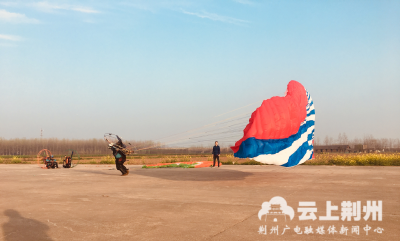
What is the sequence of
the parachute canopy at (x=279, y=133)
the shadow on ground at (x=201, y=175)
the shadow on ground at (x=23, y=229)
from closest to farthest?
the shadow on ground at (x=23, y=229) → the parachute canopy at (x=279, y=133) → the shadow on ground at (x=201, y=175)

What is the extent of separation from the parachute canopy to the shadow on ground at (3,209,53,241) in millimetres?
6809

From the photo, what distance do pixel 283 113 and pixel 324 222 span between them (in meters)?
5.99

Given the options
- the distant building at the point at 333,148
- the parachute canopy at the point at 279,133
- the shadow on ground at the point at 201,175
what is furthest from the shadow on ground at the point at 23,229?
the distant building at the point at 333,148

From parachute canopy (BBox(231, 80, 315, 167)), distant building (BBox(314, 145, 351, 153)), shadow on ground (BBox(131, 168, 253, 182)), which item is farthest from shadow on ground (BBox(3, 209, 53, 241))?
distant building (BBox(314, 145, 351, 153))

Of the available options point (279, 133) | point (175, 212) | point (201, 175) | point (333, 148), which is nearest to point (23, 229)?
point (175, 212)

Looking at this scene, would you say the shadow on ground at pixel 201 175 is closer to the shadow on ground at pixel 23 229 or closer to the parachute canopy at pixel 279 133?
the parachute canopy at pixel 279 133

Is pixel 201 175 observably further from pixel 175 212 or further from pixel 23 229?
pixel 23 229

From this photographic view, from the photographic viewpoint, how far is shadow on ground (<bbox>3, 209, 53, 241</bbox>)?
5207mm

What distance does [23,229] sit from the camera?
5.71 meters

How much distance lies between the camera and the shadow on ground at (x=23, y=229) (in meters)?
5.21

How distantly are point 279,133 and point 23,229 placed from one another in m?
8.56

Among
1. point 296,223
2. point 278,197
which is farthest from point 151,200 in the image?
point 296,223

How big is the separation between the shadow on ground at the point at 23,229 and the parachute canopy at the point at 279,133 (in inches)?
268

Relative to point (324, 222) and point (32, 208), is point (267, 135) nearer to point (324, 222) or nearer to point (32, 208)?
point (324, 222)
